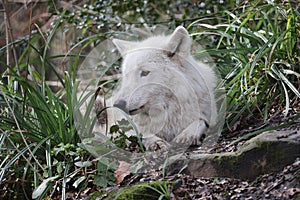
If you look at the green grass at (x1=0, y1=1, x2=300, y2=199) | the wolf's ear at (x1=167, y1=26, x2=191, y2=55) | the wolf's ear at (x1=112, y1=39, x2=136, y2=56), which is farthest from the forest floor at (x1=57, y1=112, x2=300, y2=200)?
the wolf's ear at (x1=112, y1=39, x2=136, y2=56)

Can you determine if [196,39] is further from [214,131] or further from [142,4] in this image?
[142,4]

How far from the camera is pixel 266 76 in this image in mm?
3863

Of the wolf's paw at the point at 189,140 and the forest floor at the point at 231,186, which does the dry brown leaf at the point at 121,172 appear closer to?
the forest floor at the point at 231,186

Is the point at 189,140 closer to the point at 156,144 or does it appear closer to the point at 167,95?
the point at 156,144

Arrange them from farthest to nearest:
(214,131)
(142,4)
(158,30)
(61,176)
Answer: (142,4), (158,30), (214,131), (61,176)

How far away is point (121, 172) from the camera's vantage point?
10.9ft

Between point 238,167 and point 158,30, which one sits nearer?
point 238,167

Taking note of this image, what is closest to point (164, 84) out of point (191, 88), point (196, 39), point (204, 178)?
point (191, 88)

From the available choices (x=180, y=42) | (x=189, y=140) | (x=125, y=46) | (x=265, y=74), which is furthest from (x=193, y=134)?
(x=125, y=46)

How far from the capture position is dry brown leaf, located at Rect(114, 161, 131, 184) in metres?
3.29

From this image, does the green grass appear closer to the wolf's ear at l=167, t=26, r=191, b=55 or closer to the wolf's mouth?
the wolf's mouth

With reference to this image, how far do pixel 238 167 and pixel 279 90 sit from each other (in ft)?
3.32

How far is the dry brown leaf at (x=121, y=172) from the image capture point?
3.29 meters

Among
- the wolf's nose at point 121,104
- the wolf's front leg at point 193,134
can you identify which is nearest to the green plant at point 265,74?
the wolf's front leg at point 193,134
